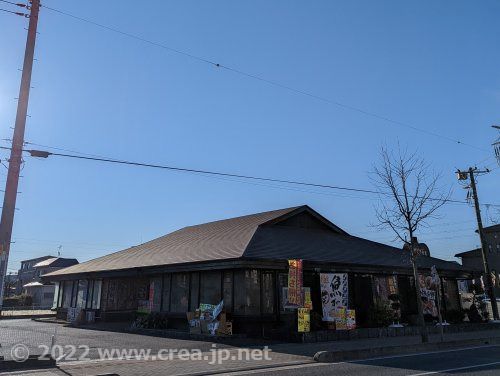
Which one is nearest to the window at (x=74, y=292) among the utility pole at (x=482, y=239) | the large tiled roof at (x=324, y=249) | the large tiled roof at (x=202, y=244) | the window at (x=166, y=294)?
the large tiled roof at (x=202, y=244)

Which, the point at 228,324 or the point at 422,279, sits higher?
the point at 422,279

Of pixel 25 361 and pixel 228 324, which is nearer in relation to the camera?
pixel 25 361

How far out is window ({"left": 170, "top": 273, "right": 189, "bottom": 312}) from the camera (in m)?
21.5

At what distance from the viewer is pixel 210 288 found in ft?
→ 66.6

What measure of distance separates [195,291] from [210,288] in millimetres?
1069

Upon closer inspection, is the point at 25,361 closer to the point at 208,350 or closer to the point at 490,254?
the point at 208,350

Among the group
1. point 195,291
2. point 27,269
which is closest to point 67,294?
point 195,291

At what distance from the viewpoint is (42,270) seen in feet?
247

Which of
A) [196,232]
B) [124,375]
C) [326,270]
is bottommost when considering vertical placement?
[124,375]

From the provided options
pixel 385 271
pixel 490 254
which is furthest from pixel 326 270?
pixel 490 254

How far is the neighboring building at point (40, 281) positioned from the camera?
58.4m

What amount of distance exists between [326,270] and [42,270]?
68.5 meters

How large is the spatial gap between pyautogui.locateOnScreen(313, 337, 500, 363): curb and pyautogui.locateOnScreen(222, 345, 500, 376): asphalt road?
1.33 feet

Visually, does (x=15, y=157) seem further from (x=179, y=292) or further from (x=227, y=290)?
(x=179, y=292)
